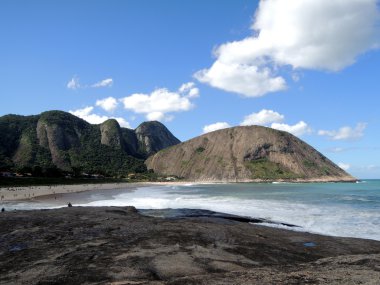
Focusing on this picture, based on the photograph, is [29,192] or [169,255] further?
[29,192]

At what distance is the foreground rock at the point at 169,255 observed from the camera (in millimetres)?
7535

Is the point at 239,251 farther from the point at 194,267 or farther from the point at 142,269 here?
the point at 142,269

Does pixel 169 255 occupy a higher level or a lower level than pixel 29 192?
higher

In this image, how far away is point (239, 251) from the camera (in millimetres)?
11266

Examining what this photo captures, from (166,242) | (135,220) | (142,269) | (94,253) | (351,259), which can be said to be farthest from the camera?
(135,220)

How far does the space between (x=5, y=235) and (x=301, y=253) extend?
1113 centimetres

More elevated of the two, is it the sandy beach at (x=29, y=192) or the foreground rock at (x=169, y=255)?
the foreground rock at (x=169, y=255)

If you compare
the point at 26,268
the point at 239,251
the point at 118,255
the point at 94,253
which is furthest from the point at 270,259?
the point at 26,268

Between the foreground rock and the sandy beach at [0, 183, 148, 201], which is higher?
the foreground rock

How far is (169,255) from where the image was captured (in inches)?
398

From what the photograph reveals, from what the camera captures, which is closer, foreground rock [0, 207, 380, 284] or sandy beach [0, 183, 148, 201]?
foreground rock [0, 207, 380, 284]

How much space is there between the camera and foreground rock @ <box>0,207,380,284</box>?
7535 mm

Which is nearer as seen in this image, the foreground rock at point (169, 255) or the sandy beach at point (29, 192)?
the foreground rock at point (169, 255)

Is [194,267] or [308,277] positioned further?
[194,267]
